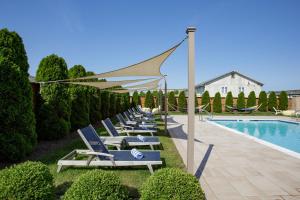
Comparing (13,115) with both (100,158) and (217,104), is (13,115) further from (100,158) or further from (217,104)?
(217,104)

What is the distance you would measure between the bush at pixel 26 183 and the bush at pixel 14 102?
2.91 metres

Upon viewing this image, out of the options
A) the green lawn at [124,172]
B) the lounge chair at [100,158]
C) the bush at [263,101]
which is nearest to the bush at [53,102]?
the green lawn at [124,172]

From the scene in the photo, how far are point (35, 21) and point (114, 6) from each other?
317 cm

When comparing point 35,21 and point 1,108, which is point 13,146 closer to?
point 1,108

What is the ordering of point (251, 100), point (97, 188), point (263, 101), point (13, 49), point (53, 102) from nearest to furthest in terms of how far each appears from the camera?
point (97, 188) → point (13, 49) → point (53, 102) → point (263, 101) → point (251, 100)

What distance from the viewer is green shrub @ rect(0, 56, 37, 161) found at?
599 centimetres

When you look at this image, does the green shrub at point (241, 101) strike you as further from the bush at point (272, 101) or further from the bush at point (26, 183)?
the bush at point (26, 183)

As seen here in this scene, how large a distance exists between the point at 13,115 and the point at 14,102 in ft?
1.15

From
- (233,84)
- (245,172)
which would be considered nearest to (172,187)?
(245,172)

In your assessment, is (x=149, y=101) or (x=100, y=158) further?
(x=149, y=101)

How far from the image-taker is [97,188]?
10.3 feet

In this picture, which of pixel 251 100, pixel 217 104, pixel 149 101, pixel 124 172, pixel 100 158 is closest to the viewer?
pixel 124 172

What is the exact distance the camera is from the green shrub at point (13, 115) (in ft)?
19.7

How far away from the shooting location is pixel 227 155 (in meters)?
7.02
